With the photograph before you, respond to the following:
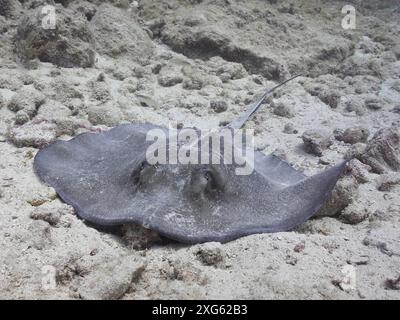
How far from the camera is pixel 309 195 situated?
3.35 m

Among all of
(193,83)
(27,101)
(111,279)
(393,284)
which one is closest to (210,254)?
(111,279)

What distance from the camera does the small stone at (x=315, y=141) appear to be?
4996 mm

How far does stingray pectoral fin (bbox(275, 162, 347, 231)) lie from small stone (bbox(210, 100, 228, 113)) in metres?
2.74

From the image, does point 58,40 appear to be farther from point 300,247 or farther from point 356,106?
point 300,247

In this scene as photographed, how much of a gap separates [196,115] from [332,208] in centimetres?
293

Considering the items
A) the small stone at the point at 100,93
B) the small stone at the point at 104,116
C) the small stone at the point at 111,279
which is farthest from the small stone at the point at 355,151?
the small stone at the point at 100,93

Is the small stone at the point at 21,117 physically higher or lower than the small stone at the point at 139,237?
lower

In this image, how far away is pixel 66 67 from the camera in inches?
250

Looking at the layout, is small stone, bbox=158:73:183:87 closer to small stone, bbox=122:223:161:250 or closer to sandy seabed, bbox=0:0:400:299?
sandy seabed, bbox=0:0:400:299

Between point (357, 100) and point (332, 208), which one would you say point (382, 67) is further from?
point (332, 208)

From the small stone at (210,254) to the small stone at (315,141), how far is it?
2639 mm
